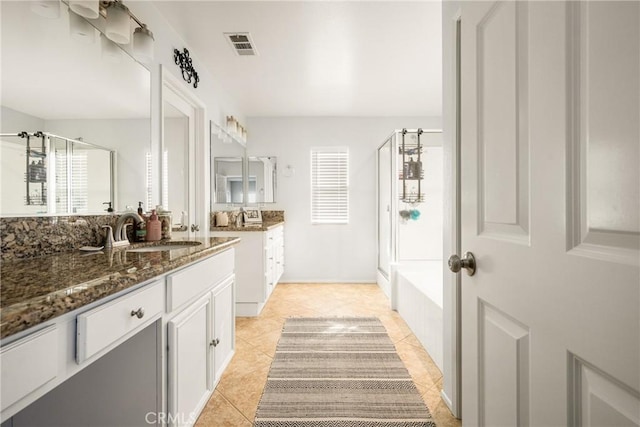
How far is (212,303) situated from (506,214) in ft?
4.89

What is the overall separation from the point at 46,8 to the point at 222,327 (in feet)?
5.67

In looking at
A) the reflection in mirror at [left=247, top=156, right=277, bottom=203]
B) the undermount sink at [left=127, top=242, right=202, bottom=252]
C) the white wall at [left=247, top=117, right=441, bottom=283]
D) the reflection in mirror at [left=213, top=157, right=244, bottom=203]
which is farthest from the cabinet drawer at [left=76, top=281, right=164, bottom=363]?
the white wall at [left=247, top=117, right=441, bottom=283]

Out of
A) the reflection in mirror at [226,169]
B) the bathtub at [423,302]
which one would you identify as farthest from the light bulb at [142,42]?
the bathtub at [423,302]

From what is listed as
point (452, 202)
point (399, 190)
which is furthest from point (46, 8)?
point (399, 190)

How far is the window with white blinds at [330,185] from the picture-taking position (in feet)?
15.0

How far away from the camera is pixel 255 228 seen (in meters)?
3.10

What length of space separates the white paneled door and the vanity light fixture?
5.36ft

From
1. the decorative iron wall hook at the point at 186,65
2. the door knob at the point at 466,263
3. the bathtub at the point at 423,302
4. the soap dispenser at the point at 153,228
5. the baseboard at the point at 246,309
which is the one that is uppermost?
the decorative iron wall hook at the point at 186,65

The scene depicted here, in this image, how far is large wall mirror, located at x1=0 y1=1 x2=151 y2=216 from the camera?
1173mm

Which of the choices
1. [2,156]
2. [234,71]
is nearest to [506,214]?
[2,156]

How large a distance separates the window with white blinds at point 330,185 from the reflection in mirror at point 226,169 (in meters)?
1.06

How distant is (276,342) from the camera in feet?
8.29

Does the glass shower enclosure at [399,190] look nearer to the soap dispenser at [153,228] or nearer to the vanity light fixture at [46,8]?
the soap dispenser at [153,228]

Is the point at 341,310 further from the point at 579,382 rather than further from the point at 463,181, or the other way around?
the point at 579,382
